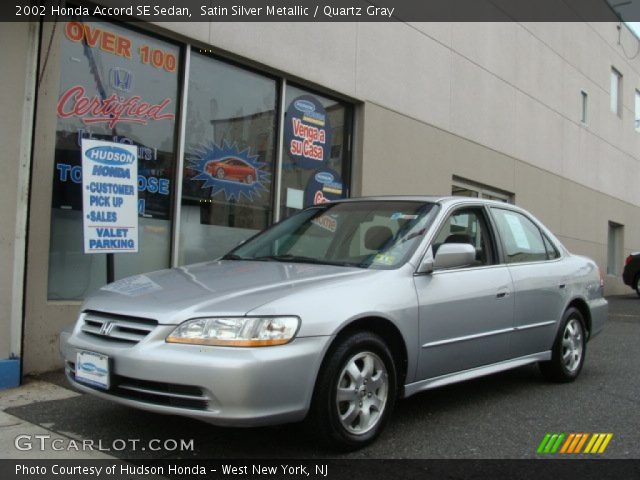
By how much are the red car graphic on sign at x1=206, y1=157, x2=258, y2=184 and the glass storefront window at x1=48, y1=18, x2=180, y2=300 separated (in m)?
0.61

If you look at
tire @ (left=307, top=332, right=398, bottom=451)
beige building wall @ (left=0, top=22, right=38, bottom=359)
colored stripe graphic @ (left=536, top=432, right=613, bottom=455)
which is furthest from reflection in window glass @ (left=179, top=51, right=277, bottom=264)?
colored stripe graphic @ (left=536, top=432, right=613, bottom=455)

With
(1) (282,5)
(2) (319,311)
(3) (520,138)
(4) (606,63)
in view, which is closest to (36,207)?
(2) (319,311)

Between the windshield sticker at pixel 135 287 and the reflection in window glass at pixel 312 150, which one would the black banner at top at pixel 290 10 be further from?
the windshield sticker at pixel 135 287

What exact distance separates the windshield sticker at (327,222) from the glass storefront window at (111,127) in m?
2.53

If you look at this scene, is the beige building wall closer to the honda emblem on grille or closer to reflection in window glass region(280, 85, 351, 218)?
the honda emblem on grille

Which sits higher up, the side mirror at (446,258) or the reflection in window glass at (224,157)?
the reflection in window glass at (224,157)

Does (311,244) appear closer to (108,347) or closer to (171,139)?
(108,347)

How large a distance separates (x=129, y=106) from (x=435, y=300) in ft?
13.2

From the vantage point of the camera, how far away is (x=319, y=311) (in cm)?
332

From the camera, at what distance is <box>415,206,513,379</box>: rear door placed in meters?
3.99

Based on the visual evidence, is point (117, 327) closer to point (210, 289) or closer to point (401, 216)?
point (210, 289)

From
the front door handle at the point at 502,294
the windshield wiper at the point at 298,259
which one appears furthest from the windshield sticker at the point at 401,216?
the front door handle at the point at 502,294

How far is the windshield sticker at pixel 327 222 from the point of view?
4578 millimetres

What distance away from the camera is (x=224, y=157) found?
7.49 m
